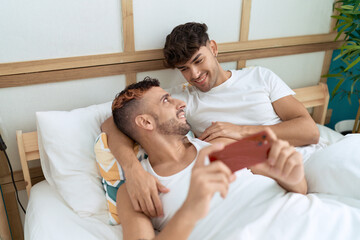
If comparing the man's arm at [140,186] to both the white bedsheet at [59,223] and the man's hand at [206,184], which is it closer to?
the white bedsheet at [59,223]

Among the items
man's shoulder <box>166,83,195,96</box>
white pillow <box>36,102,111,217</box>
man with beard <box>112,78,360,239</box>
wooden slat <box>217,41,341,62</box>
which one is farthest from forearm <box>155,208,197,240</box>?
wooden slat <box>217,41,341,62</box>

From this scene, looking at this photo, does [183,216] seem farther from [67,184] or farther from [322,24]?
[322,24]

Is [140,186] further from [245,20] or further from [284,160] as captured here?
[245,20]

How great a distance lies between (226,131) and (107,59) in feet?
2.39

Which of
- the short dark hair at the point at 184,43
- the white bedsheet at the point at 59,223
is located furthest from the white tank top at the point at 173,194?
the short dark hair at the point at 184,43

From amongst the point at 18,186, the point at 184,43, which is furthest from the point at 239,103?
the point at 18,186

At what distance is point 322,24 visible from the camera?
2.15 m

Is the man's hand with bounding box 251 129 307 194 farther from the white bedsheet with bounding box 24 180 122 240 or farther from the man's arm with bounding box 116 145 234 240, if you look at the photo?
the white bedsheet with bounding box 24 180 122 240

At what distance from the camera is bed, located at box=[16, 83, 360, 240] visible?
1.23 meters

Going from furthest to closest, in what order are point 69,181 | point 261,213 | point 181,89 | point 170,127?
point 181,89, point 69,181, point 170,127, point 261,213

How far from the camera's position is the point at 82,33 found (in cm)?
150

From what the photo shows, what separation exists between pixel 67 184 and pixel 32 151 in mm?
273

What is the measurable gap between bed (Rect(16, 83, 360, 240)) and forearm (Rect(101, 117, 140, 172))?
148 mm

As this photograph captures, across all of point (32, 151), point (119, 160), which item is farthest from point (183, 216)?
point (32, 151)
